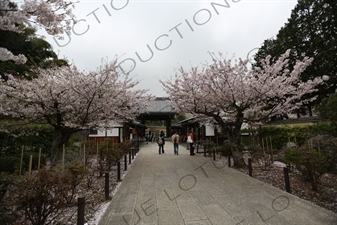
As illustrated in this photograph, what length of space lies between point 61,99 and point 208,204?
202 inches

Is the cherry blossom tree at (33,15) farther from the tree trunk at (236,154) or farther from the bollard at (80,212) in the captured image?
the tree trunk at (236,154)

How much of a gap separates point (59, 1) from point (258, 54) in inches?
811

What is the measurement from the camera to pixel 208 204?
3.84 meters

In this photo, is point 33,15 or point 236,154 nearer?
point 33,15

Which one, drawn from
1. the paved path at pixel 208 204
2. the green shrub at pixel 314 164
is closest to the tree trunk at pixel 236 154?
the paved path at pixel 208 204

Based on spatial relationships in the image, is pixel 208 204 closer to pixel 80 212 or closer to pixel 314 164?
pixel 80 212

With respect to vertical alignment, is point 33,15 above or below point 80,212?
above

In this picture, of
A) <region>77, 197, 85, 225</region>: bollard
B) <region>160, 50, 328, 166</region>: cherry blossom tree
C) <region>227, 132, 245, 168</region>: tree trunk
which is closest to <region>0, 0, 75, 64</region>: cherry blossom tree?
<region>77, 197, 85, 225</region>: bollard

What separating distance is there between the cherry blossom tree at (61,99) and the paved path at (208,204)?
2.59 meters

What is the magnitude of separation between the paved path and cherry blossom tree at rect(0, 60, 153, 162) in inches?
102

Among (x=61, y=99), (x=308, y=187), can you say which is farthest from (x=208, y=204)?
(x=61, y=99)

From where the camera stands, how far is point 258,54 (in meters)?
19.7

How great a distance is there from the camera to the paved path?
316 cm

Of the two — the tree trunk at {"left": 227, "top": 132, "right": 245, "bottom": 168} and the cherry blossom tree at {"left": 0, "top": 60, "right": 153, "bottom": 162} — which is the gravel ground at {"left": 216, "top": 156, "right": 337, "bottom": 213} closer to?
the tree trunk at {"left": 227, "top": 132, "right": 245, "bottom": 168}
